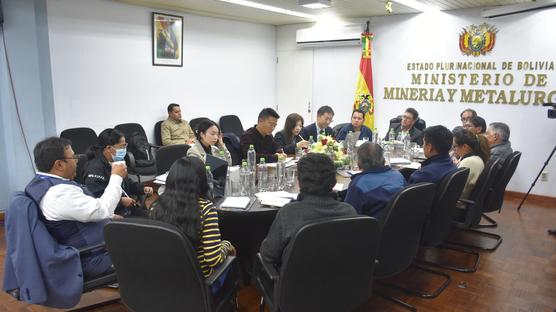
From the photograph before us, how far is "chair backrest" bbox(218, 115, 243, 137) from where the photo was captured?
6.95 m

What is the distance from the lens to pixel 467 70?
Result: 594 cm

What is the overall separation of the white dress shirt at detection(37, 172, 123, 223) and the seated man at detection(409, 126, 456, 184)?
2.08 meters

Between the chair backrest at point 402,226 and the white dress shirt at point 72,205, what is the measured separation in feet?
5.10

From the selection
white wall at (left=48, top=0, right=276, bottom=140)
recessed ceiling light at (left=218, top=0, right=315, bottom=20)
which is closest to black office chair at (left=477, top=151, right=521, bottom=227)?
recessed ceiling light at (left=218, top=0, right=315, bottom=20)

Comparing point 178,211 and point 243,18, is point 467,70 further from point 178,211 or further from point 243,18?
point 178,211

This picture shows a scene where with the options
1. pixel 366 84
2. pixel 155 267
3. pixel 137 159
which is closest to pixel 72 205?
pixel 155 267

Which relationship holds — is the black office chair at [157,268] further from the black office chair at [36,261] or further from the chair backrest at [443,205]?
the chair backrest at [443,205]

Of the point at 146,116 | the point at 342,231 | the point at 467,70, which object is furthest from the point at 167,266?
the point at 467,70

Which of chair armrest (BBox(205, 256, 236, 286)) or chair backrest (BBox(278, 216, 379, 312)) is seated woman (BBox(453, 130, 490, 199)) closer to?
chair backrest (BBox(278, 216, 379, 312))

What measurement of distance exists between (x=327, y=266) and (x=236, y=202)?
95cm

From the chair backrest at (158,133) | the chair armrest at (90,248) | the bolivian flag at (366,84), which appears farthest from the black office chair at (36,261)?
the bolivian flag at (366,84)

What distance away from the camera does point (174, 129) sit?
19.6ft

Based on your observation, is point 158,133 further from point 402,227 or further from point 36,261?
point 402,227

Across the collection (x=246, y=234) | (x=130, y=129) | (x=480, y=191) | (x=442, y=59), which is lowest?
(x=246, y=234)
